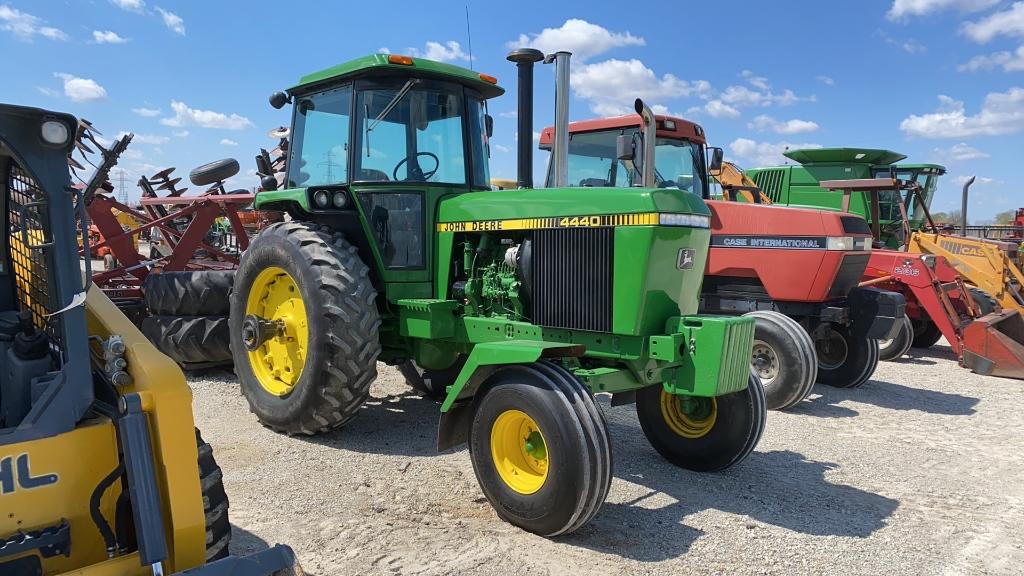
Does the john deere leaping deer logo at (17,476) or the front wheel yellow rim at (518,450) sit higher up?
the john deere leaping deer logo at (17,476)

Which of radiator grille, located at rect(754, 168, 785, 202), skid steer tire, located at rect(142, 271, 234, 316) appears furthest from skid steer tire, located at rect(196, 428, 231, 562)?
radiator grille, located at rect(754, 168, 785, 202)

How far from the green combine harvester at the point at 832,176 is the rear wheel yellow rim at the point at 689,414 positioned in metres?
9.57

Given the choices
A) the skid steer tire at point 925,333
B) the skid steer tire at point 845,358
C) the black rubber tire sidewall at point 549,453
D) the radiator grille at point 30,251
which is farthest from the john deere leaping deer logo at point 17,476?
the skid steer tire at point 925,333

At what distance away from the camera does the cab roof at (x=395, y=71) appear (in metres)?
4.75

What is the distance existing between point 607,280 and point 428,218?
1.51m

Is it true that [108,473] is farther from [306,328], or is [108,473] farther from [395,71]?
[395,71]

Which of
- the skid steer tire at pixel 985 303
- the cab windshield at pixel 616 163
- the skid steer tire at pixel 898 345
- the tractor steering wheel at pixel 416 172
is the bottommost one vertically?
the skid steer tire at pixel 898 345

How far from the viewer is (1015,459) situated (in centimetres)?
513

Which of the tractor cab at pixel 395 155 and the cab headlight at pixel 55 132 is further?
the tractor cab at pixel 395 155

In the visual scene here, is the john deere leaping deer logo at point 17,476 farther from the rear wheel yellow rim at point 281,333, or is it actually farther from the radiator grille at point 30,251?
the rear wheel yellow rim at point 281,333

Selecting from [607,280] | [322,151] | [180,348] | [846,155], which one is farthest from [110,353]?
[846,155]

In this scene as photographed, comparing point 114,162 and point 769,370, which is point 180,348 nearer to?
point 114,162

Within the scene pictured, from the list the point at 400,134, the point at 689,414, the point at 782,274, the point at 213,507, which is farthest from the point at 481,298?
the point at 782,274

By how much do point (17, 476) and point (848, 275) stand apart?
261 inches
